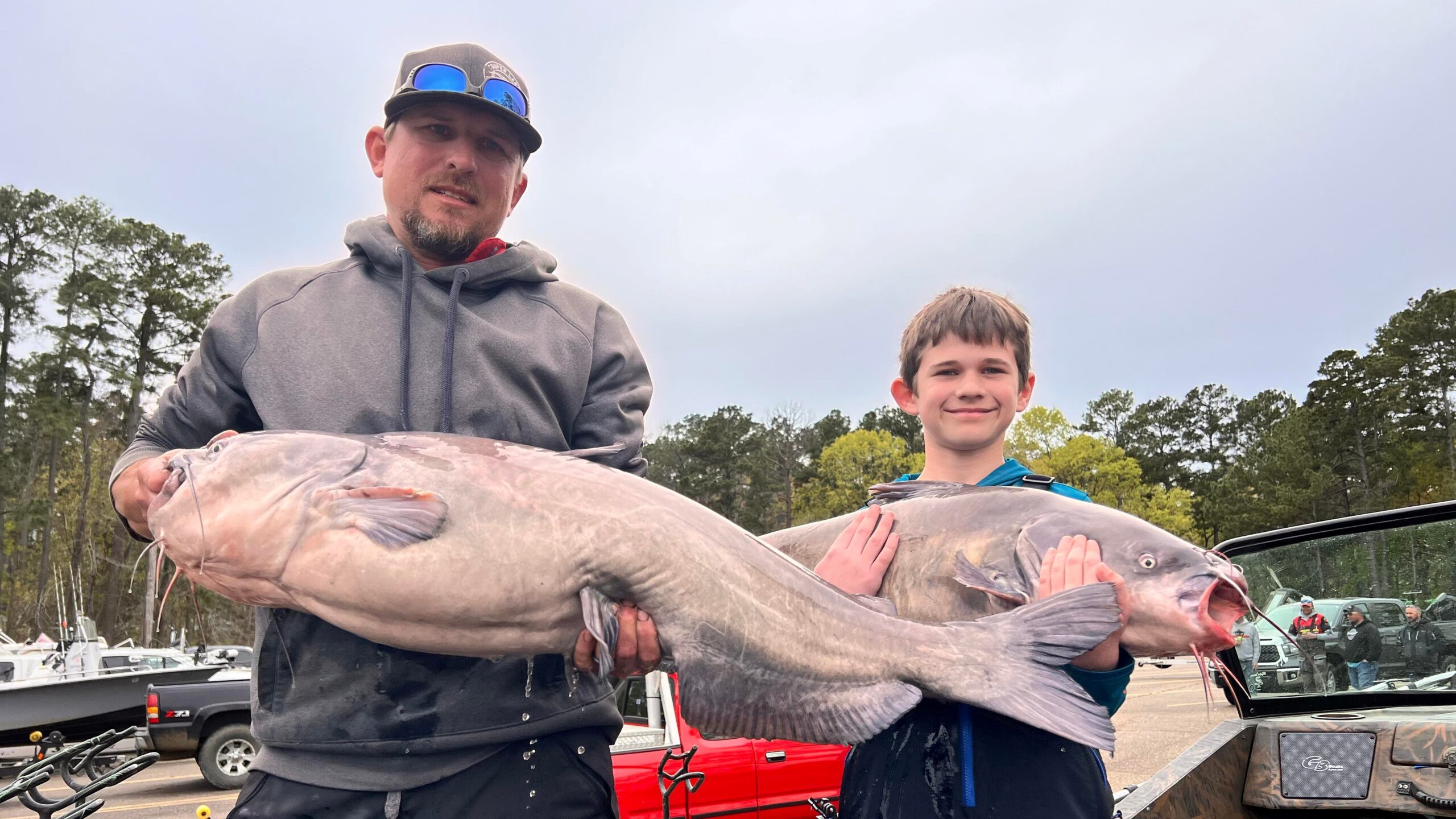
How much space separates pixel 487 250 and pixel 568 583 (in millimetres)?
1163

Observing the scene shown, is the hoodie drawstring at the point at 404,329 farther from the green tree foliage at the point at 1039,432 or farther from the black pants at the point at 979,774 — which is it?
the green tree foliage at the point at 1039,432

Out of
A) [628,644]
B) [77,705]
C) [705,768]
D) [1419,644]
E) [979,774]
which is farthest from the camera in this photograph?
[77,705]

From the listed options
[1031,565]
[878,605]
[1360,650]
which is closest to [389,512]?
[878,605]

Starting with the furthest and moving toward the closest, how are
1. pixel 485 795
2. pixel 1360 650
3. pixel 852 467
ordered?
pixel 852 467 → pixel 1360 650 → pixel 485 795

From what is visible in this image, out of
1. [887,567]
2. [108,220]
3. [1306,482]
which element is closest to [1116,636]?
[887,567]

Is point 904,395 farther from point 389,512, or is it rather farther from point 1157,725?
point 1157,725

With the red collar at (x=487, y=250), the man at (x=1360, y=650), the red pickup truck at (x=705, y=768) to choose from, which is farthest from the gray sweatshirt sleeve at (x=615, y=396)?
the red pickup truck at (x=705, y=768)

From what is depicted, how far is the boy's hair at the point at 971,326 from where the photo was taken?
290 cm

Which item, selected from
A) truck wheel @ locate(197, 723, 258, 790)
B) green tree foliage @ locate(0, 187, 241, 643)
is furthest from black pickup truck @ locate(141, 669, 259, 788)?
green tree foliage @ locate(0, 187, 241, 643)

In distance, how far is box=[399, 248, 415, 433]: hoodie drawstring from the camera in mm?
2246

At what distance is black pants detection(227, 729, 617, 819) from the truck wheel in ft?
35.7

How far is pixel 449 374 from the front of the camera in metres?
2.31

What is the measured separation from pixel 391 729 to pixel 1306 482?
66.4 meters

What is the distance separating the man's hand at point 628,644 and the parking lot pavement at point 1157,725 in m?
5.97
